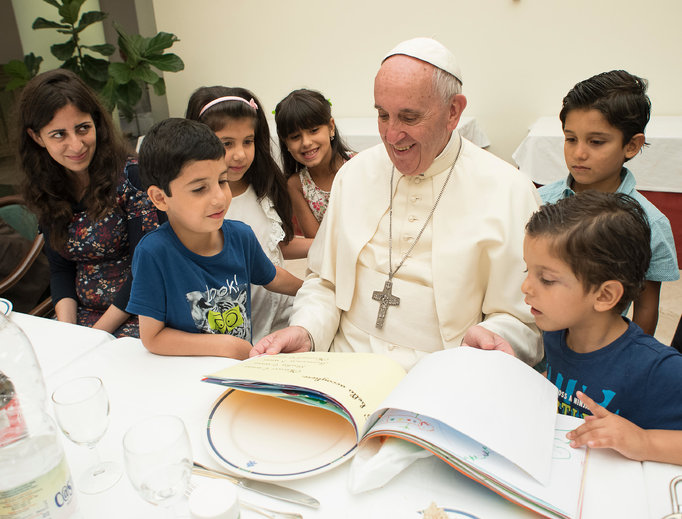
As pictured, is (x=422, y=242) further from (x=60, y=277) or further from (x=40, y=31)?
(x=40, y=31)

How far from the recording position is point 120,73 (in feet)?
20.7

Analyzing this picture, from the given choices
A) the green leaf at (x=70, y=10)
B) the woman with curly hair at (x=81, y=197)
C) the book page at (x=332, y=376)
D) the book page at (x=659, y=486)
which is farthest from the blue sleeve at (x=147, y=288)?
the green leaf at (x=70, y=10)

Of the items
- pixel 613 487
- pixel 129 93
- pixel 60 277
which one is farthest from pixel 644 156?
pixel 129 93

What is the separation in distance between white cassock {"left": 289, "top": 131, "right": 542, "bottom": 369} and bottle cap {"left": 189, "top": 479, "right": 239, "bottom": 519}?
109cm

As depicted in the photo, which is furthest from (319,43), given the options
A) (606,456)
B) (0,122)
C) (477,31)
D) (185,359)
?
(606,456)

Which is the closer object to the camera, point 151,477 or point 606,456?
point 151,477

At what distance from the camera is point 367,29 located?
6000mm

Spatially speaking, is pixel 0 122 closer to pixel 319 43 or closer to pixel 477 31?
pixel 319 43

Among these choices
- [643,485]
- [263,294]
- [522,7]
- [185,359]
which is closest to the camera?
[643,485]

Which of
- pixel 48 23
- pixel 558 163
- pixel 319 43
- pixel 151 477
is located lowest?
pixel 558 163

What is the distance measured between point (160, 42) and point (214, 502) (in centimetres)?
675

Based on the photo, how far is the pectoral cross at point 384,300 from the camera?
6.54 ft

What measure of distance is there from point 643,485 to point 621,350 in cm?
48

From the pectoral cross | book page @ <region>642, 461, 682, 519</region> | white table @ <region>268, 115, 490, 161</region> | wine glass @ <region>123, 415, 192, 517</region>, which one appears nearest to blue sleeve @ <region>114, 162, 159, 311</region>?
the pectoral cross
